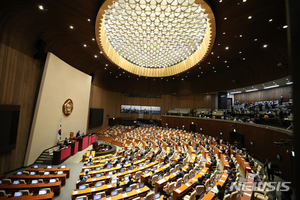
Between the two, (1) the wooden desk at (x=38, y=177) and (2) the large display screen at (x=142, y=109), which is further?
(2) the large display screen at (x=142, y=109)

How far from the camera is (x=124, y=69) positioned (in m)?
23.0

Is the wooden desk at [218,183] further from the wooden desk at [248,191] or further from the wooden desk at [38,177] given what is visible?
the wooden desk at [38,177]

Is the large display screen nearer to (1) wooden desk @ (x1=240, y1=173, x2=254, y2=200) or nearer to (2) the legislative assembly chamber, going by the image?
(2) the legislative assembly chamber

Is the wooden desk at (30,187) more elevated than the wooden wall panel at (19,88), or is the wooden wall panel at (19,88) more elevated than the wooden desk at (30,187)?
the wooden wall panel at (19,88)

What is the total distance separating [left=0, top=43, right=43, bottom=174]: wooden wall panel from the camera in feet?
28.6

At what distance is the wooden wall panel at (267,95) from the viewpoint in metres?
16.4

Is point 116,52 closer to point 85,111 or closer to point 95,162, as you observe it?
point 85,111

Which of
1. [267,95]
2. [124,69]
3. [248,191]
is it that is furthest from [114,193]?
[267,95]

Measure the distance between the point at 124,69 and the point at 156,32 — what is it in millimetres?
8891

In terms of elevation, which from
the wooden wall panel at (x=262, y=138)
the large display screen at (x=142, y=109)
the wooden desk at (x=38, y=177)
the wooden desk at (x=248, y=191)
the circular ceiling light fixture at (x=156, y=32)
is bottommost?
the wooden desk at (x=38, y=177)

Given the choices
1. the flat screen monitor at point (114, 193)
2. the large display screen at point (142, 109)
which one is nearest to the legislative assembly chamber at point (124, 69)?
the flat screen monitor at point (114, 193)

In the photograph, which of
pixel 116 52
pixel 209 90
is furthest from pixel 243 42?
pixel 116 52

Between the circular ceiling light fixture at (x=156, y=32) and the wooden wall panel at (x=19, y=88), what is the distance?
19.6ft

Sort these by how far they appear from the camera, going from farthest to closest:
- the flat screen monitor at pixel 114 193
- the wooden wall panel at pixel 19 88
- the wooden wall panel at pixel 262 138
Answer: the wooden wall panel at pixel 262 138
the wooden wall panel at pixel 19 88
the flat screen monitor at pixel 114 193
